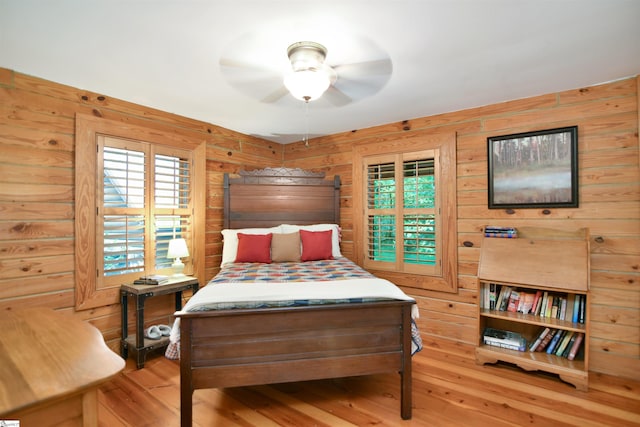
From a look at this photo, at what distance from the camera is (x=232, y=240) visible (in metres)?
3.41

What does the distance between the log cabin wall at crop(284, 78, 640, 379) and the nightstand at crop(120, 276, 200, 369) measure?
107 inches

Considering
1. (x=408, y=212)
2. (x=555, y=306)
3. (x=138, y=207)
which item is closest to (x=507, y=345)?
(x=555, y=306)

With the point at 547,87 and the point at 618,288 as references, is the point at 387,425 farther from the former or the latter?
the point at 547,87

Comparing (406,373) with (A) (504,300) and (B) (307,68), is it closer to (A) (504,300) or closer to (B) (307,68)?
(A) (504,300)

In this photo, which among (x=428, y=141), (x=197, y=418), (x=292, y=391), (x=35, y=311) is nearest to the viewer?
(x=35, y=311)

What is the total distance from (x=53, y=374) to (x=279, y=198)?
3037 mm

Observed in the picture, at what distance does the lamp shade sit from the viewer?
2994 millimetres

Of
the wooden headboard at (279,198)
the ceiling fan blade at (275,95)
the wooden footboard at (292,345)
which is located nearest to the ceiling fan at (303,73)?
the ceiling fan blade at (275,95)

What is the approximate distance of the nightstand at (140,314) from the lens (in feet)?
8.60

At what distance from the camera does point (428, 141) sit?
131 inches

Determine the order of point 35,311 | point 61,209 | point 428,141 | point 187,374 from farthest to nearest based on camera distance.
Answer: point 428,141 < point 61,209 < point 187,374 < point 35,311

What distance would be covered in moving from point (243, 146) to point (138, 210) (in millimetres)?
1567

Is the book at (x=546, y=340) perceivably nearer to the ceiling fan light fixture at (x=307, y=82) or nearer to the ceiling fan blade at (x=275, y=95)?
the ceiling fan light fixture at (x=307, y=82)

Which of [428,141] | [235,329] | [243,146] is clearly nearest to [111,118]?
[243,146]
